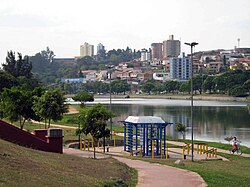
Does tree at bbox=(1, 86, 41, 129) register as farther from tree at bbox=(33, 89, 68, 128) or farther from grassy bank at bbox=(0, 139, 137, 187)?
grassy bank at bbox=(0, 139, 137, 187)

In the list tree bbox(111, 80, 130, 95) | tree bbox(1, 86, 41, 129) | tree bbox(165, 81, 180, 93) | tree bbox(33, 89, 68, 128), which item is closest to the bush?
tree bbox(165, 81, 180, 93)

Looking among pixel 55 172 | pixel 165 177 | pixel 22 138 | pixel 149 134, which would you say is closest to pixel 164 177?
pixel 165 177

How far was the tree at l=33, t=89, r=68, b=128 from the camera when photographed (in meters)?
33.3

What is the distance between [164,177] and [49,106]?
18.1 m

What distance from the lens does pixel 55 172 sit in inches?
553

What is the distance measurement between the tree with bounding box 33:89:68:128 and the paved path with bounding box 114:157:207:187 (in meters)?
14.2

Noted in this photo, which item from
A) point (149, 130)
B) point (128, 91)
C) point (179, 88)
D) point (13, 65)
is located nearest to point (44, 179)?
point (149, 130)

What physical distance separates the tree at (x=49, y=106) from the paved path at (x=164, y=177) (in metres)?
14.2

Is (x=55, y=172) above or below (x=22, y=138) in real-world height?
below

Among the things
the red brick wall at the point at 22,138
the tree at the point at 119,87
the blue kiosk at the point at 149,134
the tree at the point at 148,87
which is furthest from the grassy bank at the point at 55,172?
the tree at the point at 148,87

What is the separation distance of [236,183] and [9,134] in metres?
9.00

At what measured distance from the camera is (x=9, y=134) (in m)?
19.6

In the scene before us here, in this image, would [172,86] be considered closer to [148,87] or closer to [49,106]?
[148,87]

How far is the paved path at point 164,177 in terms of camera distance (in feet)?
51.5
